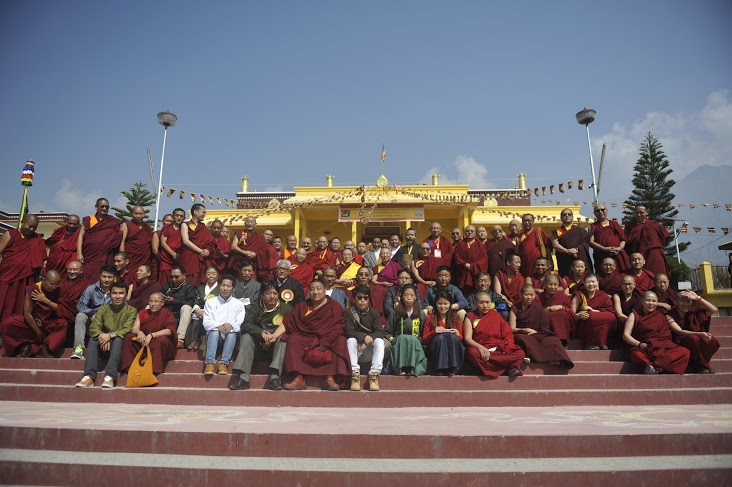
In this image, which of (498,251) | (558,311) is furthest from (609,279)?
(498,251)

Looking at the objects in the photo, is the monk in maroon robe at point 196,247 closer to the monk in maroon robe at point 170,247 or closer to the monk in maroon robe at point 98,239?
the monk in maroon robe at point 170,247

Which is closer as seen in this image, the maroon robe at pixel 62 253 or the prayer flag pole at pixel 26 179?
the maroon robe at pixel 62 253

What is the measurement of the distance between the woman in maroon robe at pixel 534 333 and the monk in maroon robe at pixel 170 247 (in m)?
5.11

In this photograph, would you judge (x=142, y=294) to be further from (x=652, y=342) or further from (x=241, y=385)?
(x=652, y=342)

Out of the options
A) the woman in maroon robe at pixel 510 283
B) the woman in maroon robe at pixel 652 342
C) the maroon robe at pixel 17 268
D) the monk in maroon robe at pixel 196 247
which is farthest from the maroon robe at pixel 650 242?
the maroon robe at pixel 17 268

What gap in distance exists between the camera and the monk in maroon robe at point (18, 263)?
623cm

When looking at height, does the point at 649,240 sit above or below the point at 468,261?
above

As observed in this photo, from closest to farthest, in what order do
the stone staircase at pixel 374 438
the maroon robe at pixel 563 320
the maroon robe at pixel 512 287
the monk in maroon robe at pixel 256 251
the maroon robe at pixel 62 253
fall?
the stone staircase at pixel 374 438 → the maroon robe at pixel 563 320 → the maroon robe at pixel 512 287 → the maroon robe at pixel 62 253 → the monk in maroon robe at pixel 256 251

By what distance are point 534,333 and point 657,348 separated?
1307 mm

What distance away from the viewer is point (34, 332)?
5.45 metres

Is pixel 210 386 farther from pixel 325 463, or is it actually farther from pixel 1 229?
pixel 1 229

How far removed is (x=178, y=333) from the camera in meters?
5.50

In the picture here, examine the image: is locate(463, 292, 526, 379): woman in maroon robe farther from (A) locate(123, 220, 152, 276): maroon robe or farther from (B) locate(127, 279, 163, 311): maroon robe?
(A) locate(123, 220, 152, 276): maroon robe

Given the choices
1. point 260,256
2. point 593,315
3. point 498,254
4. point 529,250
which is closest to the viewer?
point 593,315
